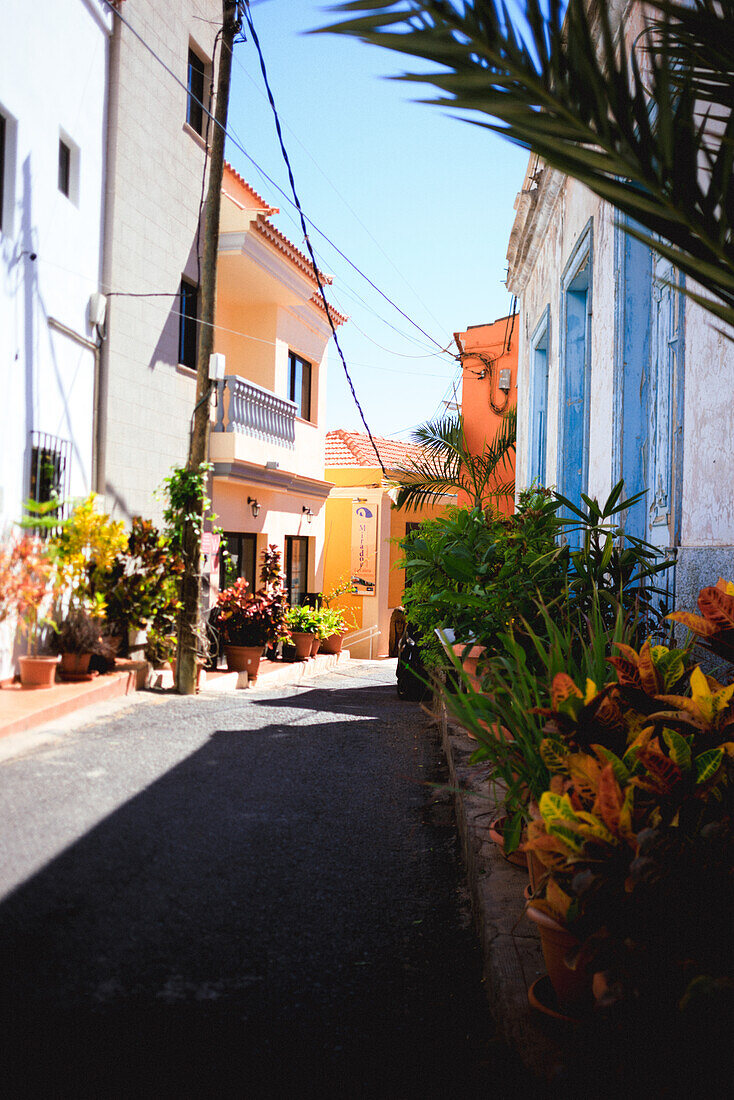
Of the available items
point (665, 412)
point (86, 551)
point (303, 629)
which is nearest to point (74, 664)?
point (86, 551)

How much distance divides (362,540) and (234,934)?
1785 cm

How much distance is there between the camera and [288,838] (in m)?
4.05

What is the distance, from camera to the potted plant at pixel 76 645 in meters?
8.16

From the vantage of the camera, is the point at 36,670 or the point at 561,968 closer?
the point at 561,968

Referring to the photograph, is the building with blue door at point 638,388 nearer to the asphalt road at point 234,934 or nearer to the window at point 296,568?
the asphalt road at point 234,934

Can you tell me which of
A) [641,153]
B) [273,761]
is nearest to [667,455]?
[641,153]

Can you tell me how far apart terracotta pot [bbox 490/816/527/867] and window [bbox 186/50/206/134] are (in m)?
11.2

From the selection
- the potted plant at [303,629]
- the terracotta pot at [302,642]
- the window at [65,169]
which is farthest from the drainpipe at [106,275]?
the terracotta pot at [302,642]

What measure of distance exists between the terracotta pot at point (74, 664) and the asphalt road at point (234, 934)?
8.44 ft

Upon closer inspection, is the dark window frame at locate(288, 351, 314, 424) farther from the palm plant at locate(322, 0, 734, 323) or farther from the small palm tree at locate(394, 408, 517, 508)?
the palm plant at locate(322, 0, 734, 323)

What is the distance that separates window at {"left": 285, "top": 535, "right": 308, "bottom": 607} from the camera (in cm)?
1558

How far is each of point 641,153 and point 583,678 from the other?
1.67m

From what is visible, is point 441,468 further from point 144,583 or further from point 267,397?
point 144,583

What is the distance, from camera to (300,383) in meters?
15.6
